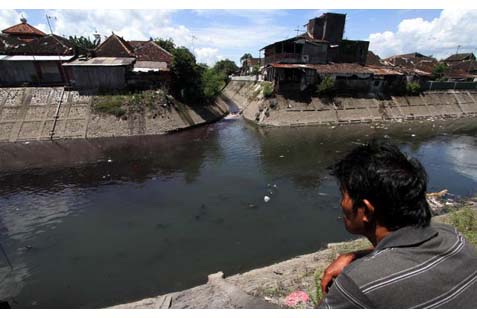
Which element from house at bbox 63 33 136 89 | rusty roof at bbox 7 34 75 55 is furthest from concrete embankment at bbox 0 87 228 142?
rusty roof at bbox 7 34 75 55

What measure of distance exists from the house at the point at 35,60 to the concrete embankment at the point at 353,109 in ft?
80.1

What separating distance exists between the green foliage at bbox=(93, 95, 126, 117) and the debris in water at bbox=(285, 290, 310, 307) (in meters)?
25.9

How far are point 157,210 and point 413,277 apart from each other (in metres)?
12.0

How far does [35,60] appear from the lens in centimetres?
2872

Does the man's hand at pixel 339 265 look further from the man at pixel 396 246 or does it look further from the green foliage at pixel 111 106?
the green foliage at pixel 111 106

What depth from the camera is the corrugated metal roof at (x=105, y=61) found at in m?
27.4

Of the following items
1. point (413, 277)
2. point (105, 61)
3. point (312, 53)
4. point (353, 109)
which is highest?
point (312, 53)

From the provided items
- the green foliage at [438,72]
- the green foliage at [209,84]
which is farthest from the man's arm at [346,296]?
the green foliage at [438,72]

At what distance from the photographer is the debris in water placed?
5398mm

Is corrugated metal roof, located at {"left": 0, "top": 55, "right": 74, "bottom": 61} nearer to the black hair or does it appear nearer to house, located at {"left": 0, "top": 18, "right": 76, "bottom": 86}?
house, located at {"left": 0, "top": 18, "right": 76, "bottom": 86}

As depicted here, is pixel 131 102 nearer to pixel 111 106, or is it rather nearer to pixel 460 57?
pixel 111 106

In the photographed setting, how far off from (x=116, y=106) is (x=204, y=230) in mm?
21467

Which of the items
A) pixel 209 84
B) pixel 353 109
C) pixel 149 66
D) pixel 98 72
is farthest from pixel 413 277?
pixel 353 109

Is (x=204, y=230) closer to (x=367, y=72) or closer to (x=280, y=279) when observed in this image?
(x=280, y=279)
